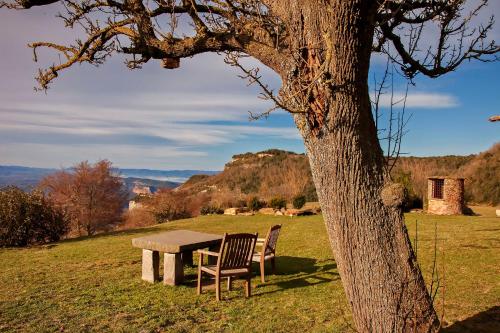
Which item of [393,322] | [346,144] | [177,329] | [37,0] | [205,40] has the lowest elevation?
[177,329]

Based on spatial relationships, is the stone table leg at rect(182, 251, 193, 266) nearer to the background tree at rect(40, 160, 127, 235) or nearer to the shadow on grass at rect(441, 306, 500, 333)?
the shadow on grass at rect(441, 306, 500, 333)

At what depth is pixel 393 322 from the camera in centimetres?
293

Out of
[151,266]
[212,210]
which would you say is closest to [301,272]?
[151,266]

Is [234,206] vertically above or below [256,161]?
below

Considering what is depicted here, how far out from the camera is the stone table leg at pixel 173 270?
6938 mm

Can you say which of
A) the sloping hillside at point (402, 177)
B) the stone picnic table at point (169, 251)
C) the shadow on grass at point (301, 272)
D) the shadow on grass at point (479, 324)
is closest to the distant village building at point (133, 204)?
the sloping hillside at point (402, 177)

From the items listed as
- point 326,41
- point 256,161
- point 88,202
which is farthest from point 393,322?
point 256,161

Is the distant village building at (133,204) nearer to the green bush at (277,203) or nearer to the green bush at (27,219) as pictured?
the green bush at (277,203)

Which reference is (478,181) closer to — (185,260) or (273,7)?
(185,260)

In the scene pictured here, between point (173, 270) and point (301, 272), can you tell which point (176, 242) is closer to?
point (173, 270)

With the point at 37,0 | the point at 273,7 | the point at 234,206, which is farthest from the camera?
the point at 234,206

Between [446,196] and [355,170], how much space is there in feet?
58.1

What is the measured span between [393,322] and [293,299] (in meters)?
3.34

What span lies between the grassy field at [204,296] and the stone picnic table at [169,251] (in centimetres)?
21
